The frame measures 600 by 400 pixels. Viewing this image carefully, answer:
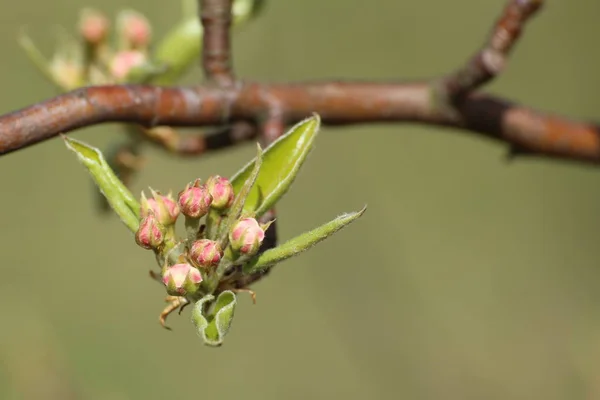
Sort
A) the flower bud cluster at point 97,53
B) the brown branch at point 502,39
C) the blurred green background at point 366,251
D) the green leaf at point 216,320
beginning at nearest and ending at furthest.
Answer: the green leaf at point 216,320
the brown branch at point 502,39
the flower bud cluster at point 97,53
the blurred green background at point 366,251

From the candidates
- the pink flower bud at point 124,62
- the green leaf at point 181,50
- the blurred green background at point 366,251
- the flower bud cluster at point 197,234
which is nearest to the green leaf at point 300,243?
the flower bud cluster at point 197,234

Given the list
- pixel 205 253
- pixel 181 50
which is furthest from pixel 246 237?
pixel 181 50

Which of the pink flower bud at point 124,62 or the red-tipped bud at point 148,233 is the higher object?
the red-tipped bud at point 148,233

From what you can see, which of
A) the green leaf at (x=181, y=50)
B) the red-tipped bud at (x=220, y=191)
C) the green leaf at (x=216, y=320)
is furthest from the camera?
the green leaf at (x=181, y=50)

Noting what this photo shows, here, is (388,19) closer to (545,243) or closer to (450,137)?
(450,137)

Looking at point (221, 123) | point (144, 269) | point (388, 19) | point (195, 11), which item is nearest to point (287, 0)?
point (388, 19)

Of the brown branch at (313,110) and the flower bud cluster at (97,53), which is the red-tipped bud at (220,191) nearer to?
the brown branch at (313,110)

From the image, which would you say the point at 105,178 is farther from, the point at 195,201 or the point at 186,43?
the point at 186,43
